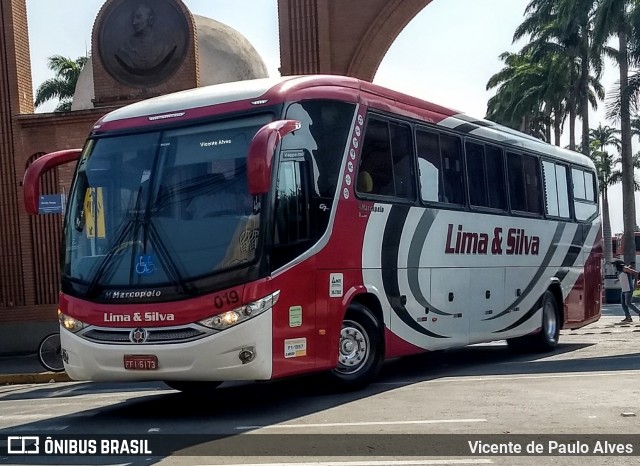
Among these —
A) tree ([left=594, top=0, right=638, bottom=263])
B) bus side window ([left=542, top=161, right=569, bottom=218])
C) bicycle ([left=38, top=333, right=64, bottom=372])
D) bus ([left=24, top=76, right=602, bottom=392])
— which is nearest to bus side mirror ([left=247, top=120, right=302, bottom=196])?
bus ([left=24, top=76, right=602, bottom=392])

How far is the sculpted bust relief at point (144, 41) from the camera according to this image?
2138cm

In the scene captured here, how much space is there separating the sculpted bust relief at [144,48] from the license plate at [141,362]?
43.9 ft

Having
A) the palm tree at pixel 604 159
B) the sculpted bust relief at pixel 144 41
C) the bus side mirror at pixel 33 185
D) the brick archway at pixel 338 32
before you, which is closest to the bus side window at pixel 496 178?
the bus side mirror at pixel 33 185

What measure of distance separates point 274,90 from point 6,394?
752cm

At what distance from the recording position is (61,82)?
5131cm

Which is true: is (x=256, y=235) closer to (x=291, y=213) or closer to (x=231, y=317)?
(x=291, y=213)

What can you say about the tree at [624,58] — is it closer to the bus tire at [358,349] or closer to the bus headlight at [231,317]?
the bus tire at [358,349]

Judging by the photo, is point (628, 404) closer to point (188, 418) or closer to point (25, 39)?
point (188, 418)

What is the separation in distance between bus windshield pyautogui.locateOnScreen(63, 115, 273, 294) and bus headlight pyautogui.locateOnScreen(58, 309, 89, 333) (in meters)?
0.36

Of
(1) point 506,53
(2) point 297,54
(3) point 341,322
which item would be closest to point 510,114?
(1) point 506,53

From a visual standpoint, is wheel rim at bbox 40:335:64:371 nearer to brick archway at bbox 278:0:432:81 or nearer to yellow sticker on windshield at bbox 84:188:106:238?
brick archway at bbox 278:0:432:81

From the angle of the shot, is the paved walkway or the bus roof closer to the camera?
the bus roof

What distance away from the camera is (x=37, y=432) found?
874 centimetres

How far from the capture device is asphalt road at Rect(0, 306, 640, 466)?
7.00 meters
